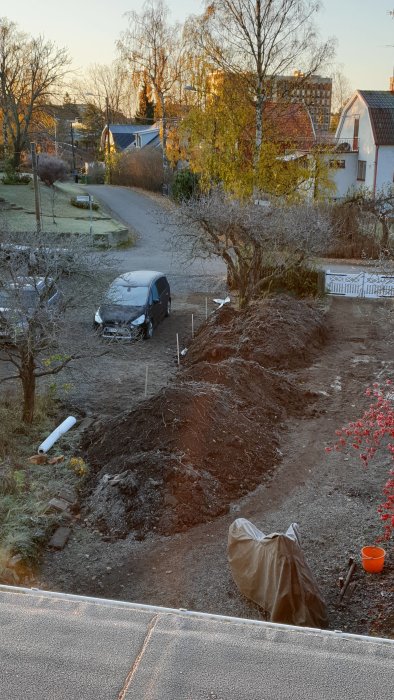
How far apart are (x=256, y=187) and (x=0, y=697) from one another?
21.9 metres

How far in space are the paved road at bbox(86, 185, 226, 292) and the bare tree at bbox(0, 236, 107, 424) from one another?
478cm

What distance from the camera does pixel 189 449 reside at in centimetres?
997

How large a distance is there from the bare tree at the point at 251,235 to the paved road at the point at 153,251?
0.96 metres

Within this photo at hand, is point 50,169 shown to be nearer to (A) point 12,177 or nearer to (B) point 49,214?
(A) point 12,177

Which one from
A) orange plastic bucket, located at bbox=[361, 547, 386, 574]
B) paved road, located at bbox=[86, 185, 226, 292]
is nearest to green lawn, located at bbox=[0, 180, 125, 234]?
paved road, located at bbox=[86, 185, 226, 292]

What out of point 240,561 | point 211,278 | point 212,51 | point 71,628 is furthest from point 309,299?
point 71,628

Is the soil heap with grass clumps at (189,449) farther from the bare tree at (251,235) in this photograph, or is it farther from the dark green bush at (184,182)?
the dark green bush at (184,182)

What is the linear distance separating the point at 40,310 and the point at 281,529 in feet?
16.2

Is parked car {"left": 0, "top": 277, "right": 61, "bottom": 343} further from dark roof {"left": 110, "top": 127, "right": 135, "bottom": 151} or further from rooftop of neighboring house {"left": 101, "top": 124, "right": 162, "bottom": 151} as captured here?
dark roof {"left": 110, "top": 127, "right": 135, "bottom": 151}

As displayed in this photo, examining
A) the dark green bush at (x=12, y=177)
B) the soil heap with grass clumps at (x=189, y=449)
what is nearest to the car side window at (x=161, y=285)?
the soil heap with grass clumps at (x=189, y=449)

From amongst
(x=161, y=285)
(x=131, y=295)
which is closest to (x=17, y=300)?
(x=131, y=295)

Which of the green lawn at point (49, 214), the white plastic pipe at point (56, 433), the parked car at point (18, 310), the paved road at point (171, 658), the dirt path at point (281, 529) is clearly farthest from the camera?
the green lawn at point (49, 214)

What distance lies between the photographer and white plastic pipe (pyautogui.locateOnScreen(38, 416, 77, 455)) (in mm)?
10633

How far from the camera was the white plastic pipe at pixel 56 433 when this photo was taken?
419 inches
